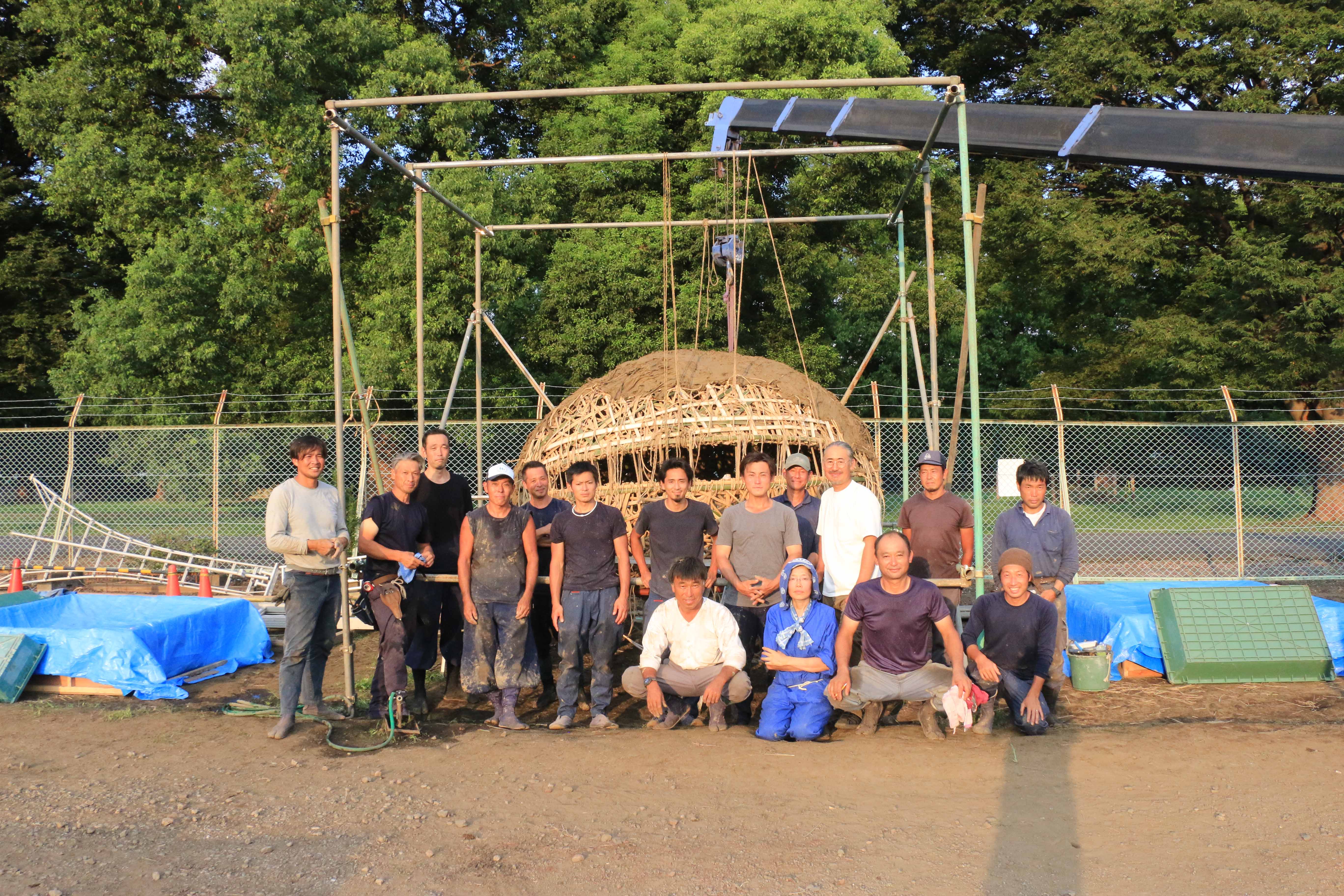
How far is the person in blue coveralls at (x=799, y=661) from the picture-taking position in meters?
6.04

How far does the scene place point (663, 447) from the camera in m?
8.02

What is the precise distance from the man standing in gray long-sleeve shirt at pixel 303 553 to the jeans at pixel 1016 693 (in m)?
4.05

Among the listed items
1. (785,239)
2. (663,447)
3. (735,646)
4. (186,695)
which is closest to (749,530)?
(735,646)

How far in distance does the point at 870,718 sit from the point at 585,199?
54.8 ft

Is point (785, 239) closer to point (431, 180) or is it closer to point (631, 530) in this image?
point (431, 180)

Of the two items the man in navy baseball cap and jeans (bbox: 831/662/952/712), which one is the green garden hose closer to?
jeans (bbox: 831/662/952/712)

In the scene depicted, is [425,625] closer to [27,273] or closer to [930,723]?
[930,723]

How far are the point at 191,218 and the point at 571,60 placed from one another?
8.77 metres

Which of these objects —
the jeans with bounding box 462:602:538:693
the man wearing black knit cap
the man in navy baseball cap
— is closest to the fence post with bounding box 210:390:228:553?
the jeans with bounding box 462:602:538:693

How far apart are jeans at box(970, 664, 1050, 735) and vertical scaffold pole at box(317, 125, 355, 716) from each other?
396 cm

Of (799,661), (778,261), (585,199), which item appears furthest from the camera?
(585,199)

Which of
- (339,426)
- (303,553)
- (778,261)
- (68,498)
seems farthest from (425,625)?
(778,261)

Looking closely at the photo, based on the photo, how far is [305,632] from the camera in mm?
6258

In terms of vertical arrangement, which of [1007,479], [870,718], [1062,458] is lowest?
[870,718]
